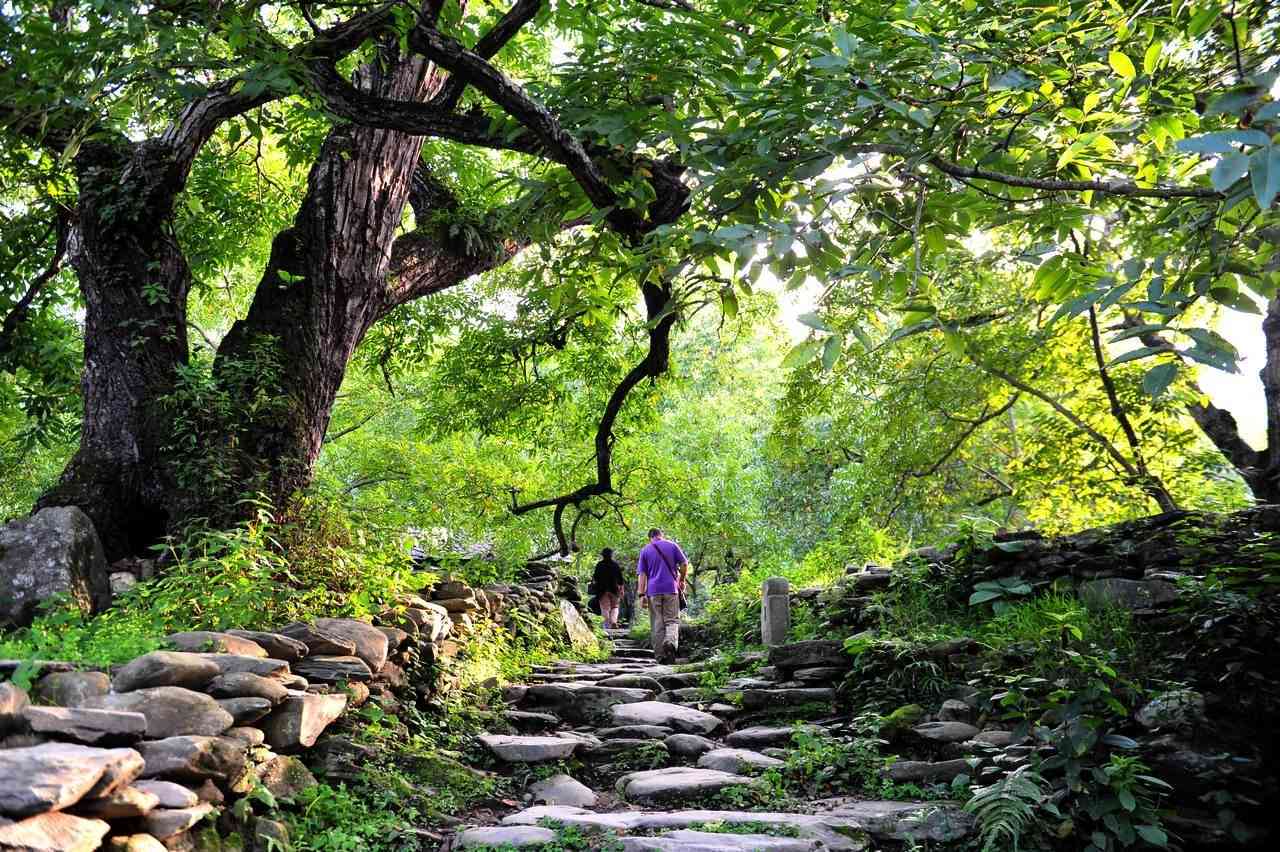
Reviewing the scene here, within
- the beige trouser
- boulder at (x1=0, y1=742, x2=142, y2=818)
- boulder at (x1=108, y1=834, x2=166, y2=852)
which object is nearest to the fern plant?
boulder at (x1=108, y1=834, x2=166, y2=852)

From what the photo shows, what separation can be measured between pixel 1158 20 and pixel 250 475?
18.7 feet

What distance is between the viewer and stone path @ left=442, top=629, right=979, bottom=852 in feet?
14.5

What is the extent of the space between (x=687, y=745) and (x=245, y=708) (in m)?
3.35

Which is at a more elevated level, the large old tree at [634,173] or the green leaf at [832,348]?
the large old tree at [634,173]

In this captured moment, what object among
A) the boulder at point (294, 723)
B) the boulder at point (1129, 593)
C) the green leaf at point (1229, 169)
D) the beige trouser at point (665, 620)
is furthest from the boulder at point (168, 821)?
the beige trouser at point (665, 620)

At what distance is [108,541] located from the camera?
6023 millimetres

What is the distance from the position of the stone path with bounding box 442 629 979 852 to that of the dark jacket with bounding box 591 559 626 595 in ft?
17.9

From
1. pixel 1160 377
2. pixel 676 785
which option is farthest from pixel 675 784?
pixel 1160 377

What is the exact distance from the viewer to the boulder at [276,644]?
444 cm

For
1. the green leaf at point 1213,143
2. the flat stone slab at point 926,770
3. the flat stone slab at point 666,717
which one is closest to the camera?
the green leaf at point 1213,143

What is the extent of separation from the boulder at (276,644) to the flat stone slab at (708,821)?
1.41m

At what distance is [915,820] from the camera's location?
4613 millimetres

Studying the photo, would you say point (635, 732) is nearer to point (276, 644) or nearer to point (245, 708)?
point (276, 644)

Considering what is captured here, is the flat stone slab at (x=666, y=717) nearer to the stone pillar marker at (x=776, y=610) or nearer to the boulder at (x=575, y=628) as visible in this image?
the stone pillar marker at (x=776, y=610)
